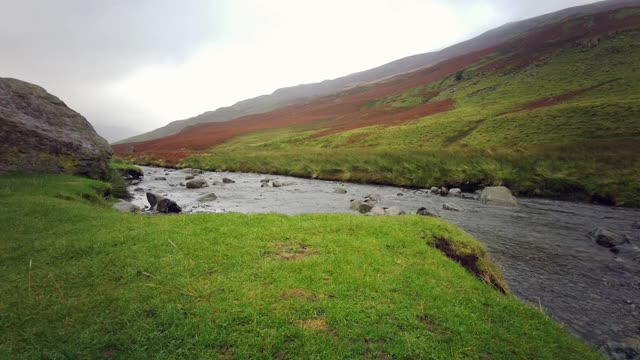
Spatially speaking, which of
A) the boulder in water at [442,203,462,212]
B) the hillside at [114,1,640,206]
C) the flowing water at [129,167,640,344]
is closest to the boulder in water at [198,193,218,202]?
the flowing water at [129,167,640,344]

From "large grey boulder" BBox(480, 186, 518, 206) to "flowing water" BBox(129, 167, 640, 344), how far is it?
901 millimetres

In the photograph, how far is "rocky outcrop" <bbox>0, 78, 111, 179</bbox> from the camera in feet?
73.3

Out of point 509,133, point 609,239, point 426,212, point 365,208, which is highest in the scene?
point 365,208

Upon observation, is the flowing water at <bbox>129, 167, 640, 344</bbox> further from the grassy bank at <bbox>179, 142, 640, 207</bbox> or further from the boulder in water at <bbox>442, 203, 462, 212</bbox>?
the grassy bank at <bbox>179, 142, 640, 207</bbox>

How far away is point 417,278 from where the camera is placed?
9477 mm

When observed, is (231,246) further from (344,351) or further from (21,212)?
(21,212)

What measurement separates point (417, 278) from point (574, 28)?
122 meters

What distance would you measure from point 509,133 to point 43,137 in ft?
173

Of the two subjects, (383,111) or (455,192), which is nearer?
(455,192)

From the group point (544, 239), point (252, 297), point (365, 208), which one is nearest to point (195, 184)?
point (365, 208)

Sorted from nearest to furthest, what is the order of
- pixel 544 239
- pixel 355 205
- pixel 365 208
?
pixel 544 239, pixel 365 208, pixel 355 205

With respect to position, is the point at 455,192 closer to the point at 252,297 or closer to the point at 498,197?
the point at 498,197

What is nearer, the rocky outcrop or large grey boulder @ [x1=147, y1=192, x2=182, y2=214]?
the rocky outcrop

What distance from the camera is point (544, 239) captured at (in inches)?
739
